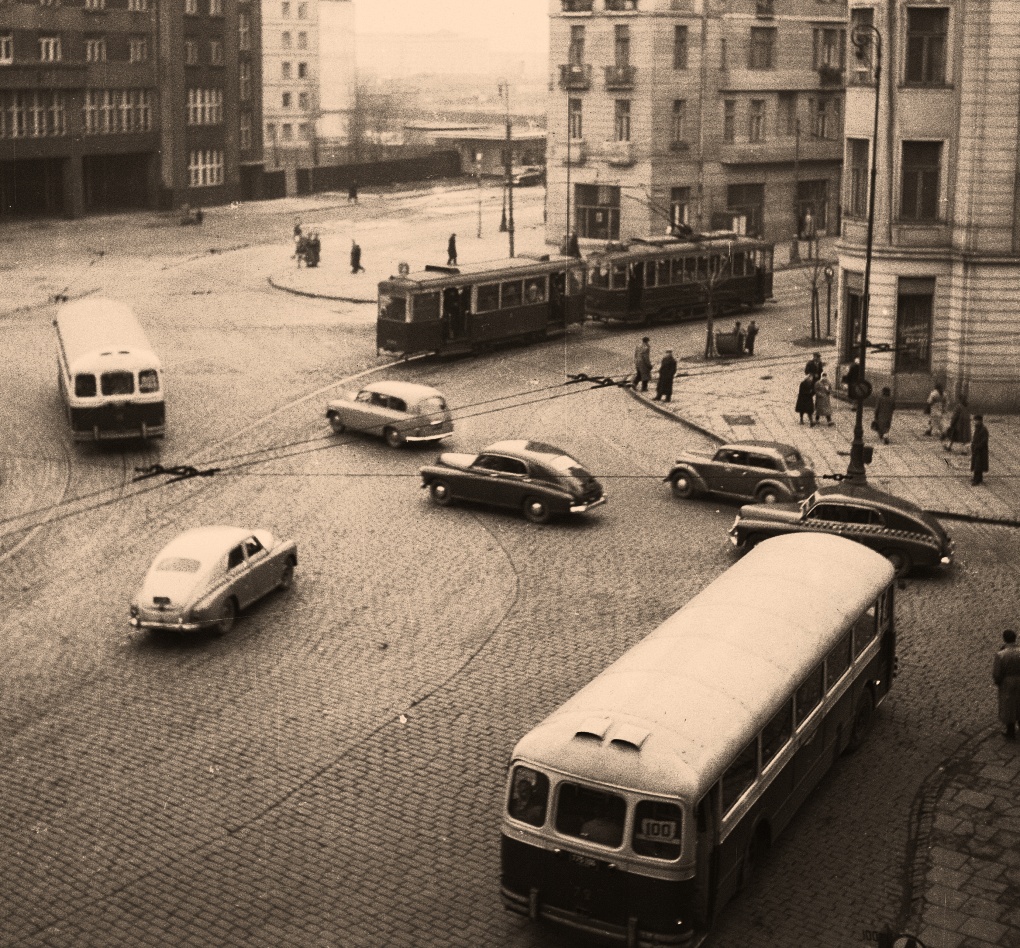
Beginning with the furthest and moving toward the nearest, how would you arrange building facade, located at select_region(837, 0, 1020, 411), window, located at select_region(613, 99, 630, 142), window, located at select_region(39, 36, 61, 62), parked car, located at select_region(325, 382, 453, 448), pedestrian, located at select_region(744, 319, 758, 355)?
window, located at select_region(39, 36, 61, 62)
window, located at select_region(613, 99, 630, 142)
pedestrian, located at select_region(744, 319, 758, 355)
building facade, located at select_region(837, 0, 1020, 411)
parked car, located at select_region(325, 382, 453, 448)

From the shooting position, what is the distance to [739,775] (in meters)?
16.7

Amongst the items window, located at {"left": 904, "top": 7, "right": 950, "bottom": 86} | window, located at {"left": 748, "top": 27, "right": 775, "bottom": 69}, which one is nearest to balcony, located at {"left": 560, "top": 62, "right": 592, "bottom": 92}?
window, located at {"left": 748, "top": 27, "right": 775, "bottom": 69}

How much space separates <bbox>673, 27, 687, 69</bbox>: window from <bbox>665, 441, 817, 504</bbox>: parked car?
4409 cm

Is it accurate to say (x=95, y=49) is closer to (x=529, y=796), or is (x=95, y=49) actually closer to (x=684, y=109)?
(x=684, y=109)

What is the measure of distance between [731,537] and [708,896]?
1496 centimetres

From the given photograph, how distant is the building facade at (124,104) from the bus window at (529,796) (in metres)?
74.7

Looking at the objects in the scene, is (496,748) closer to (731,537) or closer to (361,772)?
(361,772)

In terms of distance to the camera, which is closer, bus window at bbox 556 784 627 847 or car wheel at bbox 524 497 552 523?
bus window at bbox 556 784 627 847

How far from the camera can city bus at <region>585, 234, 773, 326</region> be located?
55719 millimetres

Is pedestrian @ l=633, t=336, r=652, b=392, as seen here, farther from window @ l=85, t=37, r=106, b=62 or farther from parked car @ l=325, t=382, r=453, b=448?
window @ l=85, t=37, r=106, b=62

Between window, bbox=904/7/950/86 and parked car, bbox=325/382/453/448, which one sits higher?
window, bbox=904/7/950/86

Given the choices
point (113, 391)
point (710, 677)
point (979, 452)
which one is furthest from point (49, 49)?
point (710, 677)

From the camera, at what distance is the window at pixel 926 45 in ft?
137

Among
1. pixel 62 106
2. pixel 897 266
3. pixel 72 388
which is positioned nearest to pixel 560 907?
pixel 72 388
